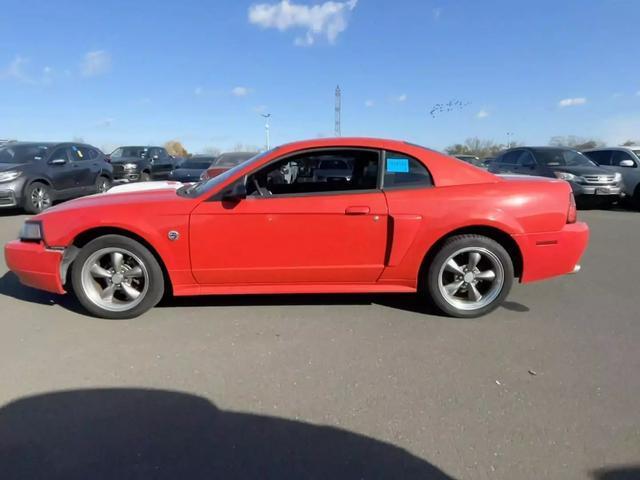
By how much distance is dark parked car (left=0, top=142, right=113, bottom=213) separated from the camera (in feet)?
30.9

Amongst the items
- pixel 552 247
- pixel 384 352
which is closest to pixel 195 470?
pixel 384 352

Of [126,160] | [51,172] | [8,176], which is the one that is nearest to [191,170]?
[126,160]

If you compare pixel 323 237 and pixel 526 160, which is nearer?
pixel 323 237

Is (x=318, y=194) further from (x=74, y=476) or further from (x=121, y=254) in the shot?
(x=74, y=476)

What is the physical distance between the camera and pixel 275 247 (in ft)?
12.1

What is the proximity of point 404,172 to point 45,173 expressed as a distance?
935 cm

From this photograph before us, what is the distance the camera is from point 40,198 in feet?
32.7

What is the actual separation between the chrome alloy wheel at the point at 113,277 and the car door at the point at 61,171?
7.86 m

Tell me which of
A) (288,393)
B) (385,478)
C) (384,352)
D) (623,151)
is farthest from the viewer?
(623,151)

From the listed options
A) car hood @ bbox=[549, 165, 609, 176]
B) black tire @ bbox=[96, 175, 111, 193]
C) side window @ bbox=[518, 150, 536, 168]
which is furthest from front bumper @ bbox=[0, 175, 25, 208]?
car hood @ bbox=[549, 165, 609, 176]

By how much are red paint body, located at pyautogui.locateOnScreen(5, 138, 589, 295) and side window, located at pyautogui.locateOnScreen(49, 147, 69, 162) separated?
25.7ft

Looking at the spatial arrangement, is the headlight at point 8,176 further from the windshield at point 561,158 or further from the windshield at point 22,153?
the windshield at point 561,158

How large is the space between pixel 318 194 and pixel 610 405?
2463 mm

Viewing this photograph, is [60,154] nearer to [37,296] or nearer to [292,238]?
[37,296]
